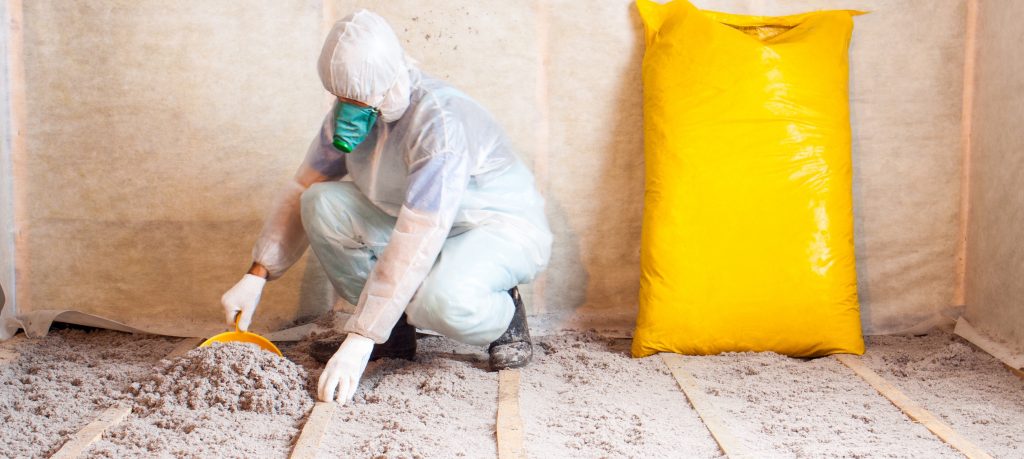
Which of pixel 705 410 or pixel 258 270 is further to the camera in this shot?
pixel 258 270

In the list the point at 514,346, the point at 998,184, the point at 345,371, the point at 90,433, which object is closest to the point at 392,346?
the point at 514,346

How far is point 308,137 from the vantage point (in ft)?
9.33

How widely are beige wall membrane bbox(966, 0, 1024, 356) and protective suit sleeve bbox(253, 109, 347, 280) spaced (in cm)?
194

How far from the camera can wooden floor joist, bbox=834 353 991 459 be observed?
→ 1863mm

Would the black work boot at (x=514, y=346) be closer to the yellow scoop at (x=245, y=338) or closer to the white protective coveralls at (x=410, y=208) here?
the white protective coveralls at (x=410, y=208)

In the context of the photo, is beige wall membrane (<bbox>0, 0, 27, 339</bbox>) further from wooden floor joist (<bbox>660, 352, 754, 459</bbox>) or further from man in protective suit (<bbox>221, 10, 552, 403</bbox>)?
wooden floor joist (<bbox>660, 352, 754, 459</bbox>)

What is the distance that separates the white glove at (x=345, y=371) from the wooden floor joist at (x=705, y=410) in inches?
31.2

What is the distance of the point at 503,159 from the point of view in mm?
2428

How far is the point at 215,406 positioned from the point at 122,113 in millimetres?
1232

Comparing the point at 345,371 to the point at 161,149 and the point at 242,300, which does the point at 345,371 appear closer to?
the point at 242,300

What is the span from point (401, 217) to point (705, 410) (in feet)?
2.78

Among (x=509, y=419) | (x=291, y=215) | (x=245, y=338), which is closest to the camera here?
(x=509, y=419)

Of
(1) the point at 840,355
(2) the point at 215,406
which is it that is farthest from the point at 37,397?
(1) the point at 840,355

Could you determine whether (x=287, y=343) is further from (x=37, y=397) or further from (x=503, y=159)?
(x=503, y=159)
